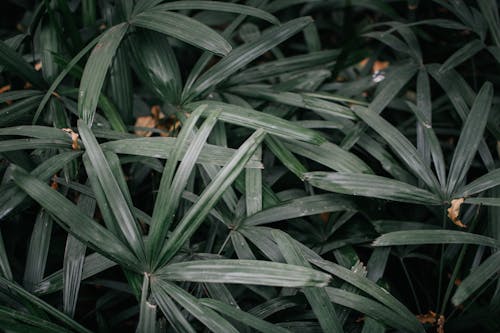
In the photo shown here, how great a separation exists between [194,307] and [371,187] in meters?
0.38

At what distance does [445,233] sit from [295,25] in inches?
21.2

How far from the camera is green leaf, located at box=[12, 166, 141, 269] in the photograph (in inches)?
27.9

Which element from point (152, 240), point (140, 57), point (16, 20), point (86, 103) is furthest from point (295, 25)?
point (16, 20)

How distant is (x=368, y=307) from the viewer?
0.78 meters

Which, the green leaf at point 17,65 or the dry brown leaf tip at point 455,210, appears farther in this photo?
the green leaf at point 17,65

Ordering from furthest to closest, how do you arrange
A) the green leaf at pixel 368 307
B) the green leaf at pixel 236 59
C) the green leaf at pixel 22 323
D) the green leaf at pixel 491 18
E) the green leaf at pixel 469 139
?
the green leaf at pixel 491 18 → the green leaf at pixel 236 59 → the green leaf at pixel 469 139 → the green leaf at pixel 368 307 → the green leaf at pixel 22 323

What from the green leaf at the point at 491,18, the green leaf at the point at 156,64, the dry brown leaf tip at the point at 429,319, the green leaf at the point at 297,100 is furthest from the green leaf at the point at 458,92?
the green leaf at the point at 156,64

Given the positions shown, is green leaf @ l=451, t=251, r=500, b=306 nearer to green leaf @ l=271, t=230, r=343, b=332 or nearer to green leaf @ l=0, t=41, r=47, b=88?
green leaf @ l=271, t=230, r=343, b=332

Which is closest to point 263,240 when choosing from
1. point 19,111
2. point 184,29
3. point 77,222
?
point 77,222

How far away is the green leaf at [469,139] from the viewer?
0.88 m

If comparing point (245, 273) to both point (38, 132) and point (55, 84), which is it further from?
point (55, 84)

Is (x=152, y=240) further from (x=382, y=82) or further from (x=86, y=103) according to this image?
(x=382, y=82)

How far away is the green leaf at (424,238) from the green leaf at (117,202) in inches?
15.5

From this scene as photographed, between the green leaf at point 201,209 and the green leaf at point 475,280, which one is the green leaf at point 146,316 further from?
the green leaf at point 475,280
